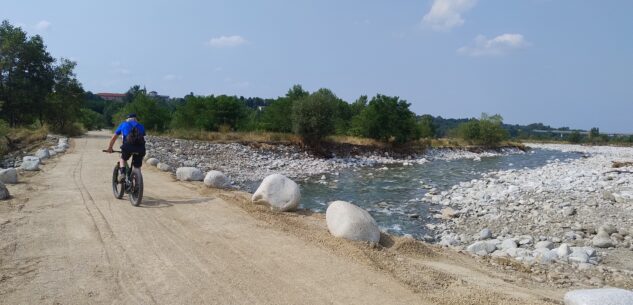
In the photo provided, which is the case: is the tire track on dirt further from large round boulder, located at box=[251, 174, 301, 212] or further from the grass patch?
the grass patch

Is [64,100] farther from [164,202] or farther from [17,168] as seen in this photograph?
[164,202]

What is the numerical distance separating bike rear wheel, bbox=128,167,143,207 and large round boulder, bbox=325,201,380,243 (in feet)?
12.9

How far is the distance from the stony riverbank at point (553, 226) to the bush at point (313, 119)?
22.1 metres

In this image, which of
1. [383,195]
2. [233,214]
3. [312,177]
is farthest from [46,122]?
[233,214]

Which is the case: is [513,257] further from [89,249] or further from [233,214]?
[89,249]

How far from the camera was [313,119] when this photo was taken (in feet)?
128

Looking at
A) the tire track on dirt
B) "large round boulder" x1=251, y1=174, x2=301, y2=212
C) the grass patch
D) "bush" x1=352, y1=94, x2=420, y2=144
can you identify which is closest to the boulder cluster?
the tire track on dirt

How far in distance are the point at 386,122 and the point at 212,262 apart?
4429 cm

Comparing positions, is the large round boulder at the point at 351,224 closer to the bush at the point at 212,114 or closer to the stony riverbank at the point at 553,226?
the stony riverbank at the point at 553,226

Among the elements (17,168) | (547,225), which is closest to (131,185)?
(17,168)

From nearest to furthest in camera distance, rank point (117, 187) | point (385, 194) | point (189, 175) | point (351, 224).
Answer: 1. point (351, 224)
2. point (117, 187)
3. point (189, 175)
4. point (385, 194)

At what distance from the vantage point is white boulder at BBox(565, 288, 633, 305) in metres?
4.27

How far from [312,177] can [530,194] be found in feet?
40.6

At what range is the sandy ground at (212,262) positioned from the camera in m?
4.58
